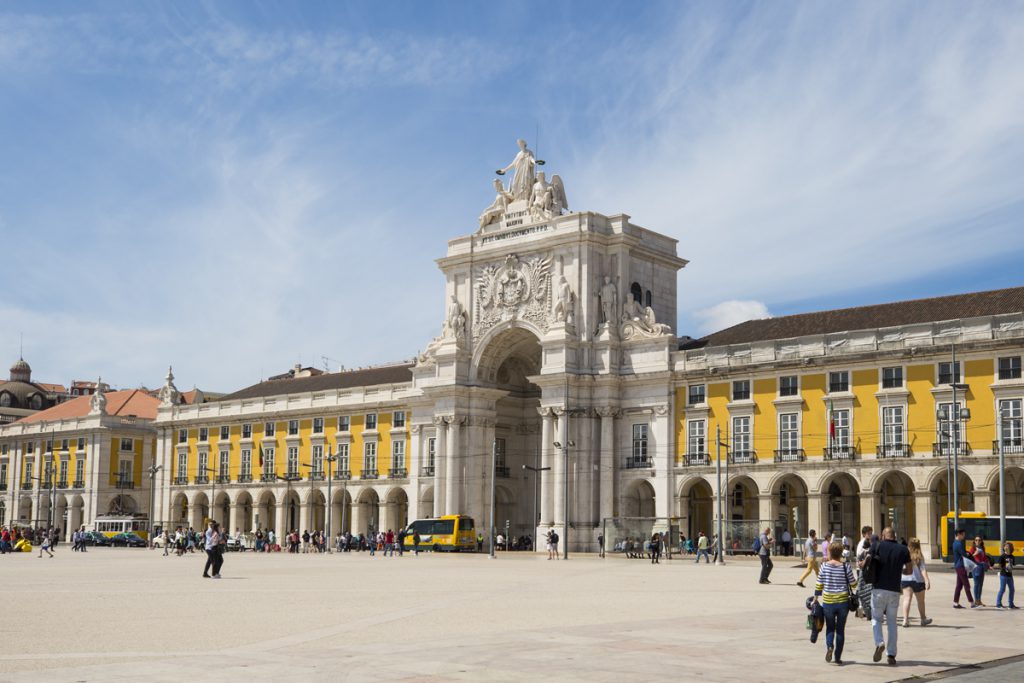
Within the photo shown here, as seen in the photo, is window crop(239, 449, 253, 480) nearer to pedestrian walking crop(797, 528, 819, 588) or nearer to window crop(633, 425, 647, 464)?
window crop(633, 425, 647, 464)

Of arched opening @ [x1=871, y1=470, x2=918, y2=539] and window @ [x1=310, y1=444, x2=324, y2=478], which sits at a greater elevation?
window @ [x1=310, y1=444, x2=324, y2=478]

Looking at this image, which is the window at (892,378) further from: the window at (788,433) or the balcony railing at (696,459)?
the balcony railing at (696,459)

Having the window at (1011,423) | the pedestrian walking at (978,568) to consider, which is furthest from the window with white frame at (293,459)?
the pedestrian walking at (978,568)

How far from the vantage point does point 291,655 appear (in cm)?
1753

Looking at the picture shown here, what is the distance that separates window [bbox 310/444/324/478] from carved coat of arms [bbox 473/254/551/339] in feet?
61.4

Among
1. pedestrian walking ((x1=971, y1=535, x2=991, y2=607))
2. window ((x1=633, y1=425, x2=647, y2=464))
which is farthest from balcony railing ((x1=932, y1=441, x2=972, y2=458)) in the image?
pedestrian walking ((x1=971, y1=535, x2=991, y2=607))

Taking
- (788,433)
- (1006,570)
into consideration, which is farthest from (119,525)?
(1006,570)

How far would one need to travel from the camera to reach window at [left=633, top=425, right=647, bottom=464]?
7388 cm

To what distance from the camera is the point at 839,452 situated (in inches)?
2559

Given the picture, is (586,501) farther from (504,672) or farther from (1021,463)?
(504,672)

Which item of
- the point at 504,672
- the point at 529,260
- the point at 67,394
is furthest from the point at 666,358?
the point at 67,394

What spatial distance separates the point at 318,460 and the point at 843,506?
40.7m

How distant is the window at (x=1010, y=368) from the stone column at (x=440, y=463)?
114ft

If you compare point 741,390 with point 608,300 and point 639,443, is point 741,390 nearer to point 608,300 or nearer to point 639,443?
point 639,443
